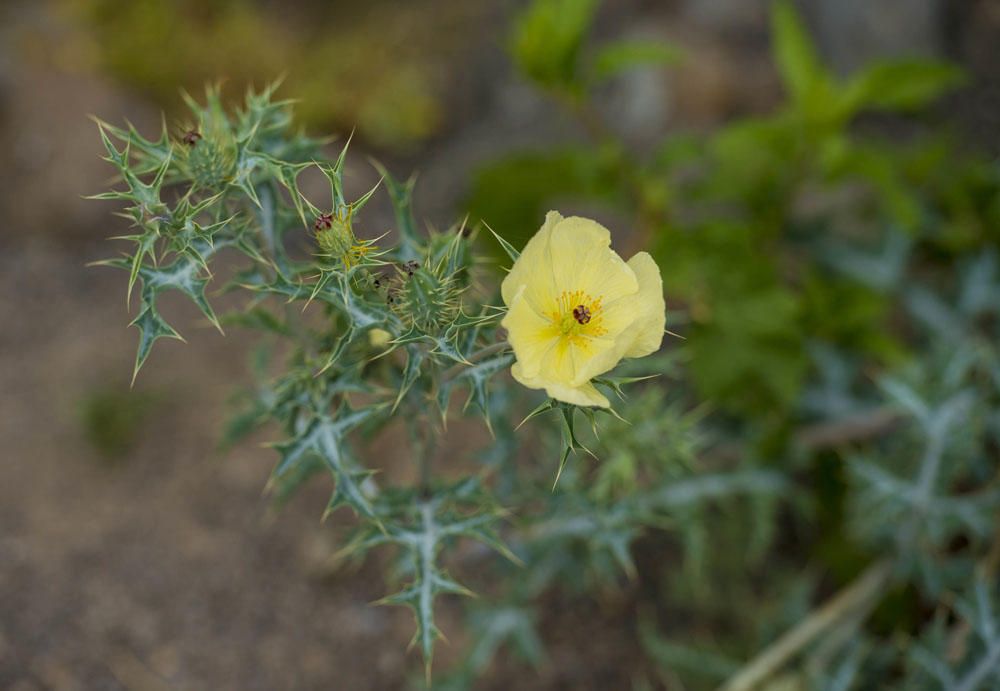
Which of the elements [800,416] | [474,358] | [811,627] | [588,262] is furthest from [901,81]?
[474,358]

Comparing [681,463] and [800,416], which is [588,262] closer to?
[681,463]

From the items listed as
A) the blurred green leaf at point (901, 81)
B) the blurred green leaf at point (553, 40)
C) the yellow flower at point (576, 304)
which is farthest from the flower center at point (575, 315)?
the blurred green leaf at point (901, 81)

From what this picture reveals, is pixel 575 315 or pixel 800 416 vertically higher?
pixel 575 315

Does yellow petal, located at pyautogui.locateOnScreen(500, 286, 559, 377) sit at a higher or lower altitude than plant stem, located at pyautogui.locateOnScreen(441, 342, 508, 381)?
higher

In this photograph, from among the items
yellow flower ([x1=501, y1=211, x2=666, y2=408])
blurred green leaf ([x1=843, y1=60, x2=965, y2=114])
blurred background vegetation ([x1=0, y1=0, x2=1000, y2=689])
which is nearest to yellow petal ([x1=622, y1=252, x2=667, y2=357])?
yellow flower ([x1=501, y1=211, x2=666, y2=408])

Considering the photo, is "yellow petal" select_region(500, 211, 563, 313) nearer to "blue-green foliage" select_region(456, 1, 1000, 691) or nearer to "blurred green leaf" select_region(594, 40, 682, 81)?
"blue-green foliage" select_region(456, 1, 1000, 691)

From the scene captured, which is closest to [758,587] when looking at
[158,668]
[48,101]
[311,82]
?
[158,668]
